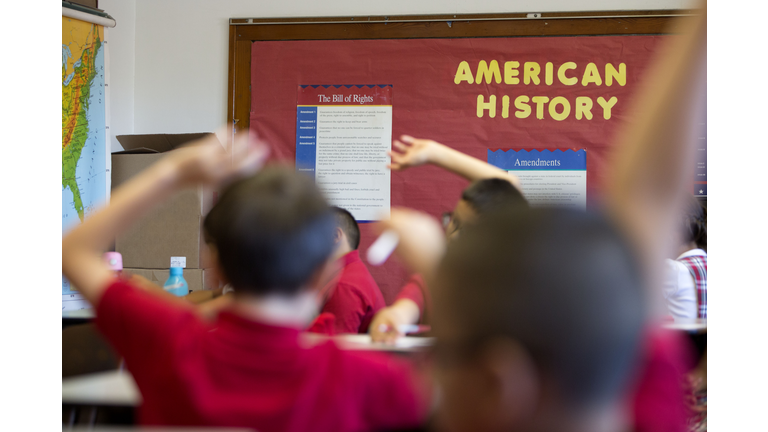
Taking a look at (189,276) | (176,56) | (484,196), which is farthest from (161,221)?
(484,196)

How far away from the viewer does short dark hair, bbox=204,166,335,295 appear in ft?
2.53

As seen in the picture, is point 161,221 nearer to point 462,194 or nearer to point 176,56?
point 176,56

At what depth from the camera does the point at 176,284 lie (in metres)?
3.01

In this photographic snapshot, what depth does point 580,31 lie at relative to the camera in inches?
132

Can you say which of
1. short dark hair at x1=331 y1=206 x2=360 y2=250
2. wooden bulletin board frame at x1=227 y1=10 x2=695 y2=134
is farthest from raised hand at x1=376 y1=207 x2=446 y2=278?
wooden bulletin board frame at x1=227 y1=10 x2=695 y2=134

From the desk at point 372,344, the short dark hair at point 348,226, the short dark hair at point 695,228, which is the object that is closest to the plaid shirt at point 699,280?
the short dark hair at point 695,228

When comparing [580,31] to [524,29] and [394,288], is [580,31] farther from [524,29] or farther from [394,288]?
[394,288]

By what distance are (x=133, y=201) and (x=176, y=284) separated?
2.40 m

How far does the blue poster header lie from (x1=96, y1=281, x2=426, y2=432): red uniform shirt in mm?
2790

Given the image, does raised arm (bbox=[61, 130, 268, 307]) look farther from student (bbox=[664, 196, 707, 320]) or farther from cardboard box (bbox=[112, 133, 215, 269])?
cardboard box (bbox=[112, 133, 215, 269])

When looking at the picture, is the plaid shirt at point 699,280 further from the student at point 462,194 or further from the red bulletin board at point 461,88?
the red bulletin board at point 461,88

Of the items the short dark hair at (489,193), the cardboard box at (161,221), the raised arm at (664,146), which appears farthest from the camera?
the cardboard box at (161,221)

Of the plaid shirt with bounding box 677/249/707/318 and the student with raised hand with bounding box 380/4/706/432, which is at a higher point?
the student with raised hand with bounding box 380/4/706/432

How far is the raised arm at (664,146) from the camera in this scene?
1.58 ft
